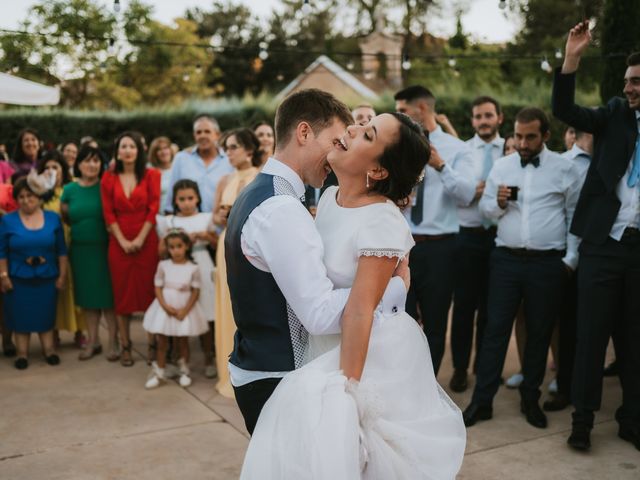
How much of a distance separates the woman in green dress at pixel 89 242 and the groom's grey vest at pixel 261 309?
4.52 metres

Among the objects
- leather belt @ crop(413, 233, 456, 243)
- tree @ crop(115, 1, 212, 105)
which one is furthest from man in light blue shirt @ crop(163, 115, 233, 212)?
tree @ crop(115, 1, 212, 105)

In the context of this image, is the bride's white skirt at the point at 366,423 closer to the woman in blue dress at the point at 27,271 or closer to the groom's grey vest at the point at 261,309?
the groom's grey vest at the point at 261,309

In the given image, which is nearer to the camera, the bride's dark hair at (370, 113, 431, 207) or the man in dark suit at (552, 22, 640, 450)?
the bride's dark hair at (370, 113, 431, 207)

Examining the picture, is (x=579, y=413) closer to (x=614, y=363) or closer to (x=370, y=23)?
(x=614, y=363)

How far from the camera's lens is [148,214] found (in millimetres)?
6211

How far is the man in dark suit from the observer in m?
4.07

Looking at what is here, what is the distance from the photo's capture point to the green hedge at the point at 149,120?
15516 millimetres

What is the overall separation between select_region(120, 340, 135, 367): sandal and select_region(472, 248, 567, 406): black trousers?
10.3 ft

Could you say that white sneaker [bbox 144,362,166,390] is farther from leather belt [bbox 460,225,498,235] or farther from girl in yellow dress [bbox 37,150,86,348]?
leather belt [bbox 460,225,498,235]

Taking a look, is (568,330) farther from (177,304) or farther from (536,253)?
(177,304)

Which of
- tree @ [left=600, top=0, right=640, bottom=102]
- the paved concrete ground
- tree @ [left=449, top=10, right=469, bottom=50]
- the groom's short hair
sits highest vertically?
tree @ [left=449, top=10, right=469, bottom=50]

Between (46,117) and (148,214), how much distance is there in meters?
11.1

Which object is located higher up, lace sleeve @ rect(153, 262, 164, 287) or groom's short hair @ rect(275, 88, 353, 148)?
groom's short hair @ rect(275, 88, 353, 148)

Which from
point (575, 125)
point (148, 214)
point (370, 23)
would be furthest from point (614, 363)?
point (370, 23)
